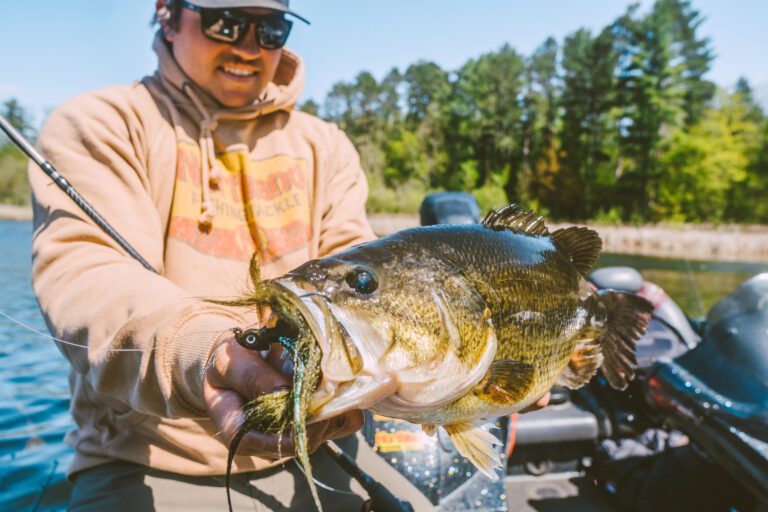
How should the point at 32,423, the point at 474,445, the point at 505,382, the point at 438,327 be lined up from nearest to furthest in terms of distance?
the point at 438,327 → the point at 505,382 → the point at 474,445 → the point at 32,423

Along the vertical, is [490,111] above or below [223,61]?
above

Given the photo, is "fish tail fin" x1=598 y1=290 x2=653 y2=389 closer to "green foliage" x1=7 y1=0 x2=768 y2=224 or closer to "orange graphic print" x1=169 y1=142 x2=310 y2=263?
"orange graphic print" x1=169 y1=142 x2=310 y2=263

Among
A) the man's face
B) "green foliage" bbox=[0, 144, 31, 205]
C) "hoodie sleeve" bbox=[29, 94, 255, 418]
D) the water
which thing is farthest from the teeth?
"green foliage" bbox=[0, 144, 31, 205]

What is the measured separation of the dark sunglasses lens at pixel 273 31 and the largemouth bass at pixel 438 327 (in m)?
1.31

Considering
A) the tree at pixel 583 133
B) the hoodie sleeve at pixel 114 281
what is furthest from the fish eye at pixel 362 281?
the tree at pixel 583 133

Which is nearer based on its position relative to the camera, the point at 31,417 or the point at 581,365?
the point at 581,365

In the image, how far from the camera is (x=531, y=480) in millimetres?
4223

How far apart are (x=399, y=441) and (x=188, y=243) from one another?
153 cm

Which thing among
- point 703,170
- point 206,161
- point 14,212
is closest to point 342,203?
point 206,161

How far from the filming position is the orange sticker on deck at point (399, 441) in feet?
9.57

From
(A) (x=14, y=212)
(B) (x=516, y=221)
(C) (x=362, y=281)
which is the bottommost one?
(A) (x=14, y=212)

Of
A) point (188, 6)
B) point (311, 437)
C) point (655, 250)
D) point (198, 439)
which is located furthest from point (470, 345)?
point (655, 250)

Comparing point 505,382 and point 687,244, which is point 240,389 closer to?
point 505,382

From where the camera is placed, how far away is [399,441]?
2.94 metres
